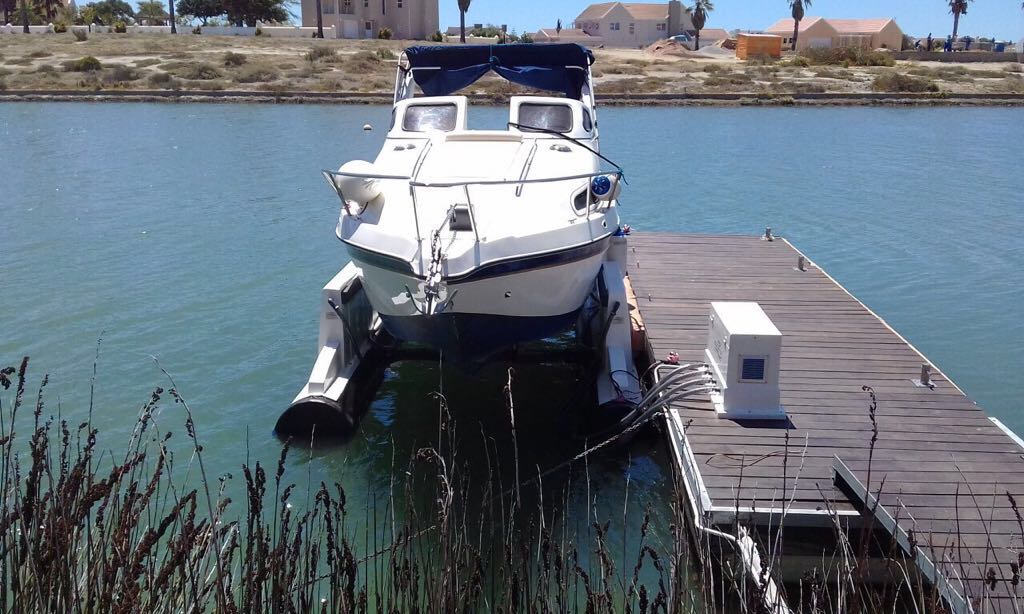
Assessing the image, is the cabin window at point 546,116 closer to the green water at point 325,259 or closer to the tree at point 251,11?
the green water at point 325,259

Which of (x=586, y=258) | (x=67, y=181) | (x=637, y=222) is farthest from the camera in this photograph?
(x=67, y=181)

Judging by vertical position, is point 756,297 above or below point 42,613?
below

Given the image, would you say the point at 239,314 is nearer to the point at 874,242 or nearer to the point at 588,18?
the point at 874,242

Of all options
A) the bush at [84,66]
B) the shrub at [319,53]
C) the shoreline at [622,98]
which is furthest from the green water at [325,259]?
the shrub at [319,53]

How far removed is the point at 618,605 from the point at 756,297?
5.52 m

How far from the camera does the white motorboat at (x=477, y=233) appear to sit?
7.98 meters

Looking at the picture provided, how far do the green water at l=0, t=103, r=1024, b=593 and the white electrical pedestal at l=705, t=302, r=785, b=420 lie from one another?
3.97 ft

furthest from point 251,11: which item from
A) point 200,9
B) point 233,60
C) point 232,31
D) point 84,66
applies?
point 84,66

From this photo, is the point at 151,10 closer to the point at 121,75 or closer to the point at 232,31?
the point at 232,31

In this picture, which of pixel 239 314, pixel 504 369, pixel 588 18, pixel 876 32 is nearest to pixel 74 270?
pixel 239 314

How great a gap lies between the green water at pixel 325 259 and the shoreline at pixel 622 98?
30.0ft

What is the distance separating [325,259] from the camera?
55.1 feet

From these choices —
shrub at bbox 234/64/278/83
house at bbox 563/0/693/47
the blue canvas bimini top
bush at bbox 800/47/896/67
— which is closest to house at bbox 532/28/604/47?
house at bbox 563/0/693/47

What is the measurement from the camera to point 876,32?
84688 millimetres
